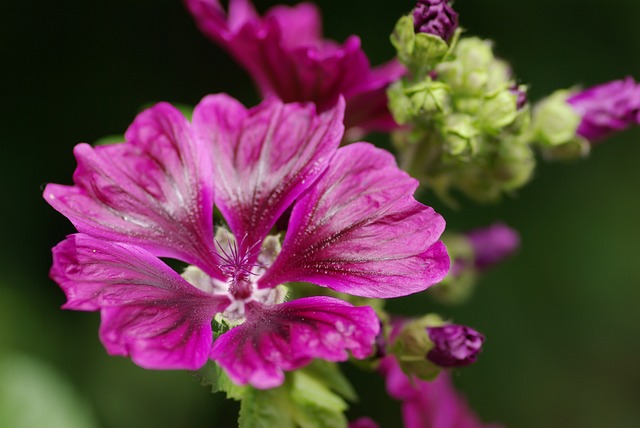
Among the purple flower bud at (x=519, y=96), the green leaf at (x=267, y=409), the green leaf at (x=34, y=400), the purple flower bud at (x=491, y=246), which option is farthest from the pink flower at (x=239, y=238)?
the green leaf at (x=34, y=400)

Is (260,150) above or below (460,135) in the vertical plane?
above

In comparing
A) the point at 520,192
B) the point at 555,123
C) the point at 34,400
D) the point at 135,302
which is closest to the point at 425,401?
the point at 555,123

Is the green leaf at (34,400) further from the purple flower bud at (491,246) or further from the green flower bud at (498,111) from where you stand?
the green flower bud at (498,111)

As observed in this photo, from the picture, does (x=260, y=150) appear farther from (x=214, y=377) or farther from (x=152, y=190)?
(x=214, y=377)

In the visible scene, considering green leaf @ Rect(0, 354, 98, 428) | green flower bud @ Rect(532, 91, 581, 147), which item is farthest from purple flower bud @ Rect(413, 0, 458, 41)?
green leaf @ Rect(0, 354, 98, 428)

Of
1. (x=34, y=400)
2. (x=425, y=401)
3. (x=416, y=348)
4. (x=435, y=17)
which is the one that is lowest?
(x=425, y=401)

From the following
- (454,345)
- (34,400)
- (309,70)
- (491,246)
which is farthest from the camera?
(34,400)

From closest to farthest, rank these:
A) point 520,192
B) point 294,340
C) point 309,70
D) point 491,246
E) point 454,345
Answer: point 294,340 → point 454,345 → point 309,70 → point 491,246 → point 520,192
